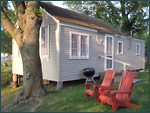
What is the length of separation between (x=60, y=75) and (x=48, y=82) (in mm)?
1643

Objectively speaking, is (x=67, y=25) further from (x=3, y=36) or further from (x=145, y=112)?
(x=3, y=36)

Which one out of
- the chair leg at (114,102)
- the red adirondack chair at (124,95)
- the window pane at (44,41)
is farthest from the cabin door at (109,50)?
the chair leg at (114,102)

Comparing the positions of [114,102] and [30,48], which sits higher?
[30,48]

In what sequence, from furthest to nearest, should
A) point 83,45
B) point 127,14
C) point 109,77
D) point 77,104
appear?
point 127,14 → point 83,45 → point 109,77 → point 77,104

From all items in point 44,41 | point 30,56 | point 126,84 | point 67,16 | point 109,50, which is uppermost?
point 67,16

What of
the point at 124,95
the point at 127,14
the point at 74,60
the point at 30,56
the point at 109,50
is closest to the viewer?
the point at 124,95

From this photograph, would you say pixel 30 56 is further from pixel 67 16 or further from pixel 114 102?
pixel 67 16

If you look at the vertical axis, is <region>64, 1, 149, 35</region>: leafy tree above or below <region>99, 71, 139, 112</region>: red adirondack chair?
above

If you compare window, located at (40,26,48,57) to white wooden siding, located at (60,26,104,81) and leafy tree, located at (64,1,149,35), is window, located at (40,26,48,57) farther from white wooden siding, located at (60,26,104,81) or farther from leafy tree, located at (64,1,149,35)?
leafy tree, located at (64,1,149,35)

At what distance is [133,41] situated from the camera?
14141 millimetres

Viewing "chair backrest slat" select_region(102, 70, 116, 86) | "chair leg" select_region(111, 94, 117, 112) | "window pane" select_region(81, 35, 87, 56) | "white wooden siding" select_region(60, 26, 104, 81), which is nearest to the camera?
"chair leg" select_region(111, 94, 117, 112)

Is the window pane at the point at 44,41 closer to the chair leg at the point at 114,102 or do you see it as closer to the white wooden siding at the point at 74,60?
the white wooden siding at the point at 74,60

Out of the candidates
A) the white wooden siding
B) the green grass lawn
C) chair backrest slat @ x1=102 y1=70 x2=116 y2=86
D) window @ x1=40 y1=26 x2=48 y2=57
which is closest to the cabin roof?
the white wooden siding

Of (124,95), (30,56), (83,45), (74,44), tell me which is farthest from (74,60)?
(124,95)
